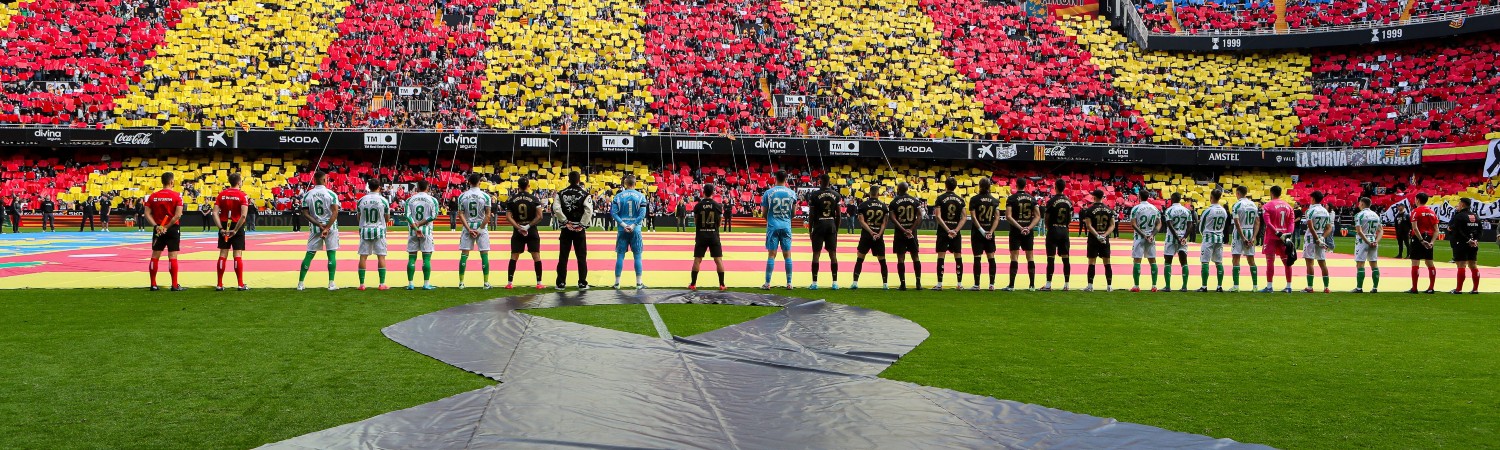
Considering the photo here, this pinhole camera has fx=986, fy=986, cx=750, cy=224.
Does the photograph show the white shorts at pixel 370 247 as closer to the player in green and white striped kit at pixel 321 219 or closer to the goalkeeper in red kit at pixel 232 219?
the player in green and white striped kit at pixel 321 219

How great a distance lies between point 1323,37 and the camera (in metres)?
47.4

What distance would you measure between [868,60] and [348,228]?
24.5 metres

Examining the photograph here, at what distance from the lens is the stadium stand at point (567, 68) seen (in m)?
41.7

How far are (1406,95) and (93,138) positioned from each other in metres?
57.0

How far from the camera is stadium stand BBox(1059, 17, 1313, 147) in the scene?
46094mm

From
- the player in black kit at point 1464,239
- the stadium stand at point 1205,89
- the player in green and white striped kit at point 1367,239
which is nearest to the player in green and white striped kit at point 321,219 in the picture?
the player in green and white striped kit at point 1367,239

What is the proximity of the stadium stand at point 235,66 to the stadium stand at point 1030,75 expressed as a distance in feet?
97.8

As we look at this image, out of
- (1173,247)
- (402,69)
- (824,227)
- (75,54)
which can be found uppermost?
(75,54)

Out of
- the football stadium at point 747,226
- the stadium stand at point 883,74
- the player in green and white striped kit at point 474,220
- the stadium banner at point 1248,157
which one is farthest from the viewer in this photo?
the stadium banner at point 1248,157

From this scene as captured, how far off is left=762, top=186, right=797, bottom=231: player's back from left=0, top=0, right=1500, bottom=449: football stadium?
7cm

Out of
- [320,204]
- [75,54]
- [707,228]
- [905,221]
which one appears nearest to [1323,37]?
[905,221]

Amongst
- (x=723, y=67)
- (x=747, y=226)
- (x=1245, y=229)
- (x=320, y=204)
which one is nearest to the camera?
(x=320, y=204)

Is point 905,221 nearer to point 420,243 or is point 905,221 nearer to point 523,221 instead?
point 523,221

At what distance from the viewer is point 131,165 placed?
40.2 meters
